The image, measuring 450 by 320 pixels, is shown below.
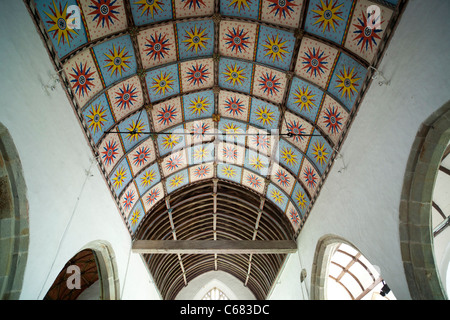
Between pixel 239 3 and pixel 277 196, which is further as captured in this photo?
pixel 277 196

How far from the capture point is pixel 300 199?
7.45 meters

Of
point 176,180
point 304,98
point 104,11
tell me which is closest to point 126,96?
point 104,11

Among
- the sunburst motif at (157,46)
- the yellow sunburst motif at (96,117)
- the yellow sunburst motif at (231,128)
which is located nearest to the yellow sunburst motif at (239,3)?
the sunburst motif at (157,46)

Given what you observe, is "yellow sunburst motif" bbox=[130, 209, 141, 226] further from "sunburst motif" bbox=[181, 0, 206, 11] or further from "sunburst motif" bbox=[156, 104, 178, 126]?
"sunburst motif" bbox=[181, 0, 206, 11]

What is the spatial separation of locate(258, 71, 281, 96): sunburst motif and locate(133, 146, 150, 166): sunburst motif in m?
3.16

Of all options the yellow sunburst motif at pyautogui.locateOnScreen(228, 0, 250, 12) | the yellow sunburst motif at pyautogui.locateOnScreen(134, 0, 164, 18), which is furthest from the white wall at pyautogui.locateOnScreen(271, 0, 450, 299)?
the yellow sunburst motif at pyautogui.locateOnScreen(134, 0, 164, 18)

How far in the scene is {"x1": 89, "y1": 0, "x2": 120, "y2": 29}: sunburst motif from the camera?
4426mm

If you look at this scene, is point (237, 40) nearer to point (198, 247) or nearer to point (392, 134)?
point (392, 134)

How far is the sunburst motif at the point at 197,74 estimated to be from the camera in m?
6.13

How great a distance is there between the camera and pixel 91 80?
193 inches

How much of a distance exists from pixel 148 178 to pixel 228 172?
2.65 meters
